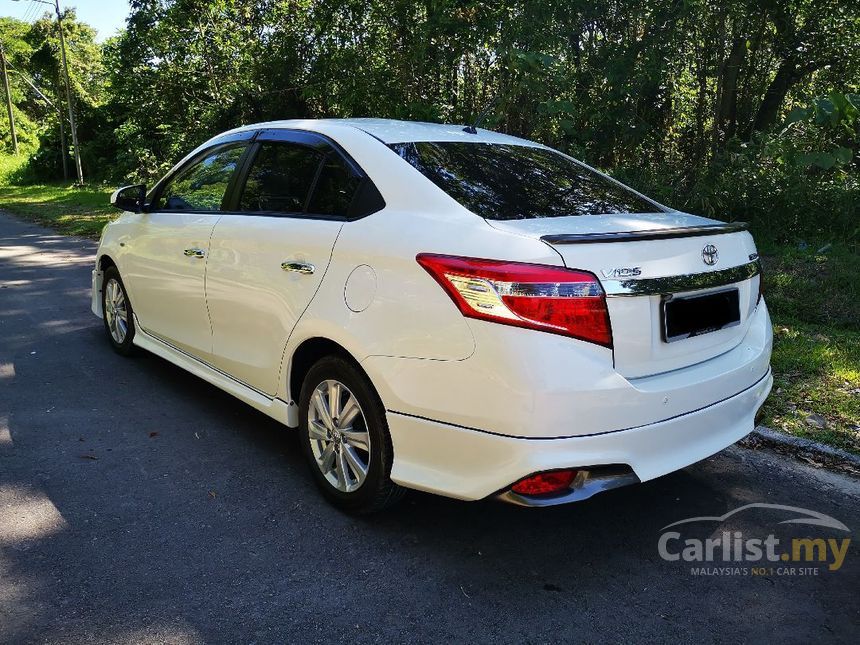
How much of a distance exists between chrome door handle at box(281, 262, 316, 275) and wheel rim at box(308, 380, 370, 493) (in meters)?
0.50

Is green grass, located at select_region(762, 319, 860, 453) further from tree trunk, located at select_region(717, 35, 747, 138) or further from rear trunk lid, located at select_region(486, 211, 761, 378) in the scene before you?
tree trunk, located at select_region(717, 35, 747, 138)

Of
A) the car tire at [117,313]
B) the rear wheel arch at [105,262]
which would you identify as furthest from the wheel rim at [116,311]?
the rear wheel arch at [105,262]

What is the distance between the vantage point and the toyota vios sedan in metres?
2.46

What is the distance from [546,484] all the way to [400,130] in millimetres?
1934

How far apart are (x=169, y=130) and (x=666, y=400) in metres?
18.6

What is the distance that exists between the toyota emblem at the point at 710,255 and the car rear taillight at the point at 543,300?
610mm

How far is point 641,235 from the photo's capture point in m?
2.66

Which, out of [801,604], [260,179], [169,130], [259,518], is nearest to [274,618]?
[259,518]

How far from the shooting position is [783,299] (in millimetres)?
6258

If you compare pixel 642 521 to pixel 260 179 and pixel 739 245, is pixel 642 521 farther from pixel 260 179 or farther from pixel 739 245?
pixel 260 179

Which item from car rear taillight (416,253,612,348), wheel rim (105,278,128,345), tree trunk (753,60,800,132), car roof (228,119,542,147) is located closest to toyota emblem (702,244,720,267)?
car rear taillight (416,253,612,348)

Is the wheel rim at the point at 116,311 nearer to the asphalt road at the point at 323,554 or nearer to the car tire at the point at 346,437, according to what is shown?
the asphalt road at the point at 323,554

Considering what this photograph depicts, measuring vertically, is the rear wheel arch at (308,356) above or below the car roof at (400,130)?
below

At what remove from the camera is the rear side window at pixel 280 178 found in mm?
A: 3533
